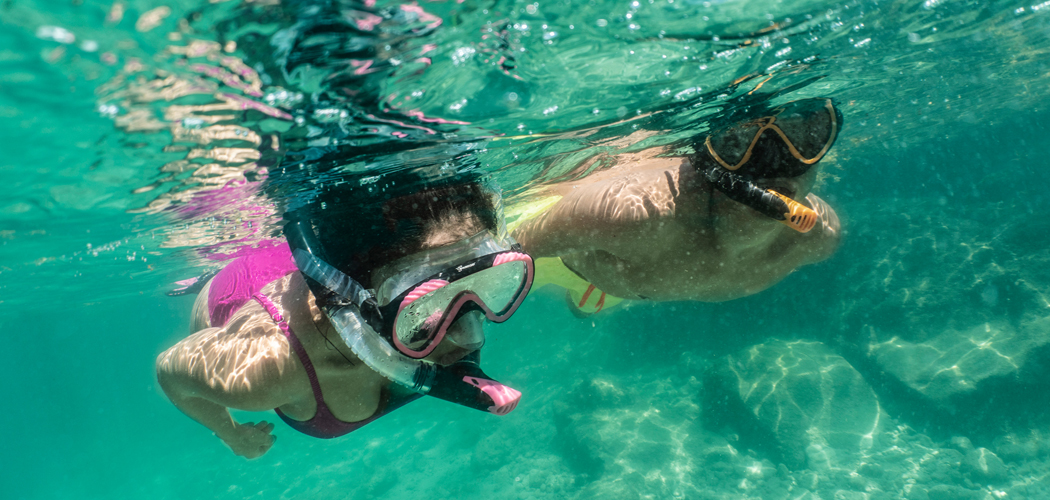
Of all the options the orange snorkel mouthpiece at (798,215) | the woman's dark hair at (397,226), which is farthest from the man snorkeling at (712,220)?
the woman's dark hair at (397,226)

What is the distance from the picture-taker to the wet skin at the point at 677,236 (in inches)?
148

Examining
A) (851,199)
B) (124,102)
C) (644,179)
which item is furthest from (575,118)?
(851,199)

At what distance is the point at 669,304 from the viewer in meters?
16.8

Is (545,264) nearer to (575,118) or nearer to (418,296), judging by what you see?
(575,118)

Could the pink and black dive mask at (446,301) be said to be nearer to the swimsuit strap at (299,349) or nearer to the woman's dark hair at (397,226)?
the woman's dark hair at (397,226)

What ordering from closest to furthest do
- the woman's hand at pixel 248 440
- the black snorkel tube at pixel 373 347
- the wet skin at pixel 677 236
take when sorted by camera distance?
the black snorkel tube at pixel 373 347, the wet skin at pixel 677 236, the woman's hand at pixel 248 440

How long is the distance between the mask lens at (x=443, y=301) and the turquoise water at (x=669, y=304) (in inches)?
61.1

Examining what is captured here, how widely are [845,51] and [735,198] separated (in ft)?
12.5

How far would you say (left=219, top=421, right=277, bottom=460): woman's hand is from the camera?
4160mm

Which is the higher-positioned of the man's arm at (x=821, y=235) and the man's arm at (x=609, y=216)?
the man's arm at (x=609, y=216)

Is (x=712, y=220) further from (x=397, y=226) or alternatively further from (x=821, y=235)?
(x=397, y=226)

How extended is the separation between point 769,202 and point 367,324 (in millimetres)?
2675

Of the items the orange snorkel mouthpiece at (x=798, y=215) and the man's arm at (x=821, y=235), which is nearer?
the orange snorkel mouthpiece at (x=798, y=215)

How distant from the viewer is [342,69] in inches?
118
